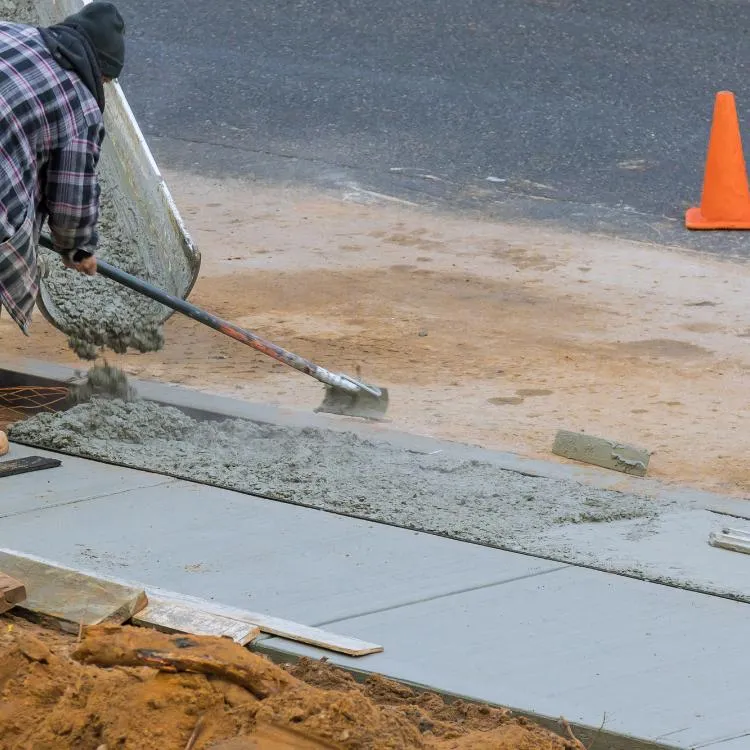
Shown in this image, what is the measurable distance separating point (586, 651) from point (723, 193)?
6247 mm

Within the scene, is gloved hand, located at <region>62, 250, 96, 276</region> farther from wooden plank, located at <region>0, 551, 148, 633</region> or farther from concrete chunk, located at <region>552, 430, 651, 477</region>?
concrete chunk, located at <region>552, 430, 651, 477</region>

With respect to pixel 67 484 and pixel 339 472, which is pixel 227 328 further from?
pixel 67 484

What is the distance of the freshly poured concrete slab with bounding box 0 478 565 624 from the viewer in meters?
3.91

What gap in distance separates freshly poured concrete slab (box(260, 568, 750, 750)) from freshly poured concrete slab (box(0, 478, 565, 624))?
143 mm

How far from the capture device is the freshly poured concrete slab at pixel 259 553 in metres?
3.91

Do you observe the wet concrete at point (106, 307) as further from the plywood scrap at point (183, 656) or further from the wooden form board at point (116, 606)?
the plywood scrap at point (183, 656)

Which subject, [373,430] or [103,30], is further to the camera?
[373,430]

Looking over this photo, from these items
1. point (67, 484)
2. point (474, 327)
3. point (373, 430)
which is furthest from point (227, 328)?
point (474, 327)

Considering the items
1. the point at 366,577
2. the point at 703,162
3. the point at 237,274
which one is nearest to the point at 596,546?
the point at 366,577

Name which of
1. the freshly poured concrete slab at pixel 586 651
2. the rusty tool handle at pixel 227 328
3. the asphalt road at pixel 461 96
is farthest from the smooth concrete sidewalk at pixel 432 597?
the asphalt road at pixel 461 96

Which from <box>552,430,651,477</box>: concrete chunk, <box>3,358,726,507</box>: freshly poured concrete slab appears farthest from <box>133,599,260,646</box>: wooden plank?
<box>552,430,651,477</box>: concrete chunk

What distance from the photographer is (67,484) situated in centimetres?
484

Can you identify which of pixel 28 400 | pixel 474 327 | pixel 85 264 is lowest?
pixel 28 400

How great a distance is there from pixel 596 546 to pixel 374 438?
56.1 inches
